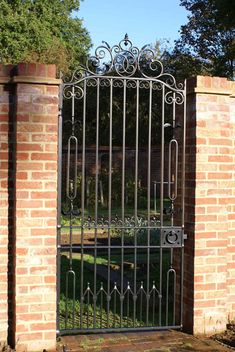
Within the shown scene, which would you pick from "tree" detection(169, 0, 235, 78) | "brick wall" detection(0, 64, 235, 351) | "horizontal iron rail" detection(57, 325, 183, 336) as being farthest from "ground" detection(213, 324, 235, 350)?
"tree" detection(169, 0, 235, 78)

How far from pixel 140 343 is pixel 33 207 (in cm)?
164

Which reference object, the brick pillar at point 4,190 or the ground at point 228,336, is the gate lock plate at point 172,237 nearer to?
the ground at point 228,336

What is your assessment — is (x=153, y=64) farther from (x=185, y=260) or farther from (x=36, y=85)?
(x=185, y=260)

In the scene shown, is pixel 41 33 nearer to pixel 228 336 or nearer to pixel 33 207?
pixel 33 207

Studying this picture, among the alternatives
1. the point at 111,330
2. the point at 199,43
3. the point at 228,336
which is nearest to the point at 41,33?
the point at 199,43

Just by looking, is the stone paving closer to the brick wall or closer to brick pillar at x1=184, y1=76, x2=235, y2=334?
brick pillar at x1=184, y1=76, x2=235, y2=334

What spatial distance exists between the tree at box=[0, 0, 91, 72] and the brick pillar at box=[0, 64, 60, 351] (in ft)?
81.3

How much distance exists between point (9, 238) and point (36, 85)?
54.4 inches

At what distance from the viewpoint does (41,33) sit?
32.9 metres

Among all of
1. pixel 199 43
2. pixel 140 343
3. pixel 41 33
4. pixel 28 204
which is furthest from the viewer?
pixel 41 33

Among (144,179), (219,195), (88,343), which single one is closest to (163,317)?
(88,343)

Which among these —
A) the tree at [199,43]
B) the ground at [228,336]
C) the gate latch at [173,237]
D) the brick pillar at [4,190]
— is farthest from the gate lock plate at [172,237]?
the tree at [199,43]

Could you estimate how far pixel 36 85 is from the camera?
4.15 metres

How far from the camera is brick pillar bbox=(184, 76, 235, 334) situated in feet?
15.1
